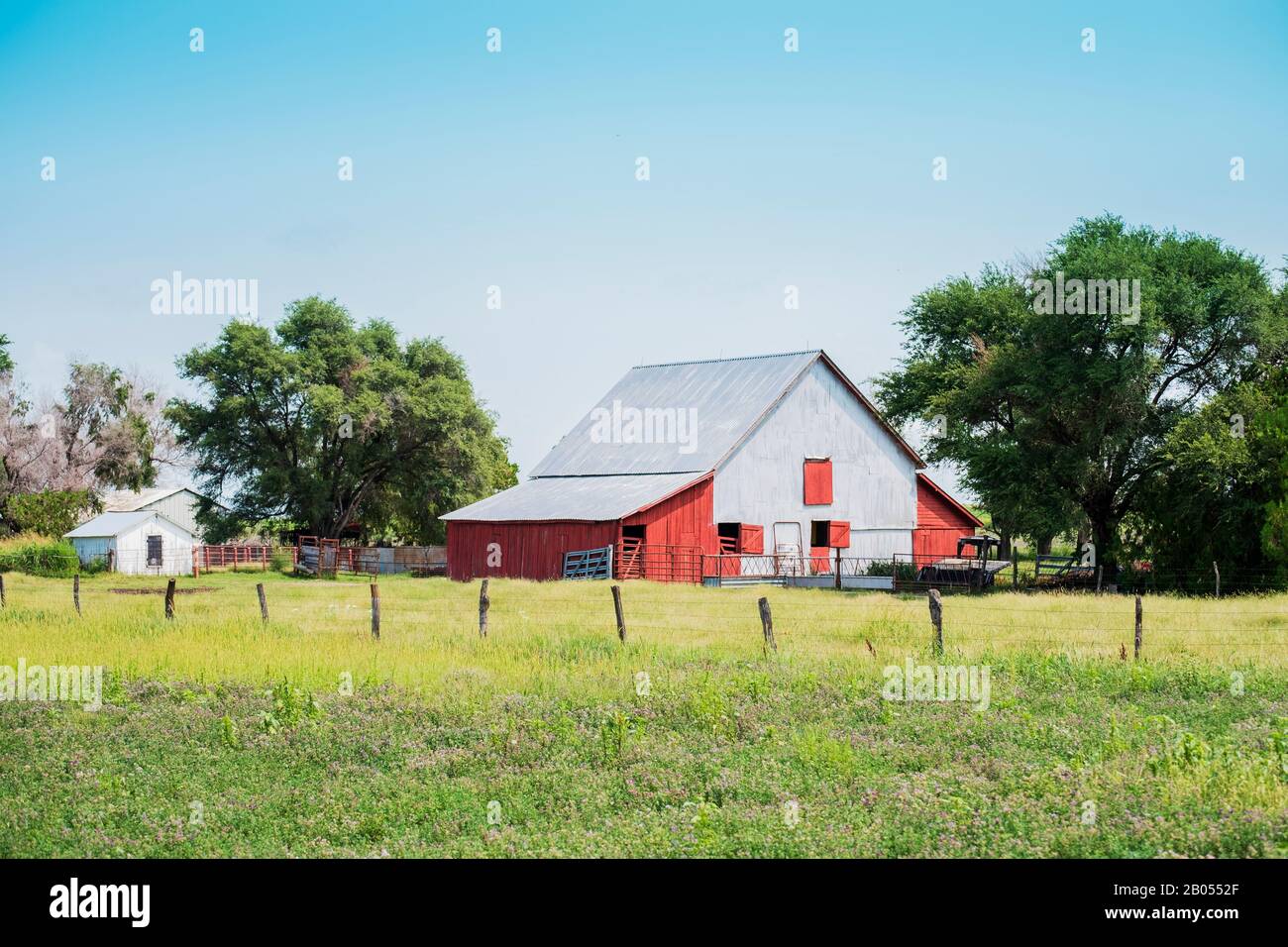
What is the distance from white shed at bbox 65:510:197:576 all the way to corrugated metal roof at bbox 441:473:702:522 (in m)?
18.2

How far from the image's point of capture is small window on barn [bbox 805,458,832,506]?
151ft

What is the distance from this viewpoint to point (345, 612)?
26.4m

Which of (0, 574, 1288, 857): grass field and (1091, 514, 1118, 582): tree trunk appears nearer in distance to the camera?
(0, 574, 1288, 857): grass field

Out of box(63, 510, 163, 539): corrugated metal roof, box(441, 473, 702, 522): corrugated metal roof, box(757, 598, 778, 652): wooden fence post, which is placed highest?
box(441, 473, 702, 522): corrugated metal roof

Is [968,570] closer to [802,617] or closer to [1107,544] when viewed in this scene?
[1107,544]

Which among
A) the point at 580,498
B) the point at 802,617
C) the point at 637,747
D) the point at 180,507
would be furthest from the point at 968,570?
the point at 180,507

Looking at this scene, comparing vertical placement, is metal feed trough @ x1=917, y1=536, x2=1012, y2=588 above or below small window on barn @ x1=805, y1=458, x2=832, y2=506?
below

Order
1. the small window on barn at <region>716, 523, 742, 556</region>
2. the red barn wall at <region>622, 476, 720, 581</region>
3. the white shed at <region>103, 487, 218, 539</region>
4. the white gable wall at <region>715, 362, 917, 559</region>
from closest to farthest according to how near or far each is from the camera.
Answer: the red barn wall at <region>622, 476, 720, 581</region> < the small window on barn at <region>716, 523, 742, 556</region> < the white gable wall at <region>715, 362, 917, 559</region> < the white shed at <region>103, 487, 218, 539</region>

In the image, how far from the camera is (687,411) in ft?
159

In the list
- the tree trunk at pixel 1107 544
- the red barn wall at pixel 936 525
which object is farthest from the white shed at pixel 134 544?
the tree trunk at pixel 1107 544

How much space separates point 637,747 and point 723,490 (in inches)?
1233

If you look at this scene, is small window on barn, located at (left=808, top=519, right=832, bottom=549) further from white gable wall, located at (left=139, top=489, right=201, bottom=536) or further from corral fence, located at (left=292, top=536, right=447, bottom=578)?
white gable wall, located at (left=139, top=489, right=201, bottom=536)

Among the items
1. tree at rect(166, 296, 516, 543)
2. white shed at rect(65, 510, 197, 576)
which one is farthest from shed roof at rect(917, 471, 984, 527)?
white shed at rect(65, 510, 197, 576)

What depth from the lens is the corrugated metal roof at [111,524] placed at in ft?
184
